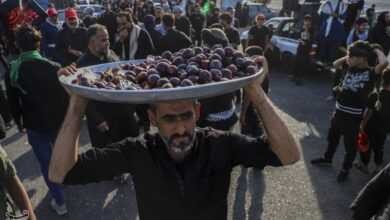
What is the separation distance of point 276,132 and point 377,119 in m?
3.59

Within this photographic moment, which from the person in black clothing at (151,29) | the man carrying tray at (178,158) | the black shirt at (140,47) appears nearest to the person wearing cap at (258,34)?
the person in black clothing at (151,29)

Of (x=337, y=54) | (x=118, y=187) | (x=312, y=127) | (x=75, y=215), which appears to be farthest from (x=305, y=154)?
(x=337, y=54)

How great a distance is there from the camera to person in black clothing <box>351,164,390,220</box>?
226 centimetres

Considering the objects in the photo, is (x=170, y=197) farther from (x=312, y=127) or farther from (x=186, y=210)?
(x=312, y=127)

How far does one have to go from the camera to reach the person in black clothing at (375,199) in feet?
7.41

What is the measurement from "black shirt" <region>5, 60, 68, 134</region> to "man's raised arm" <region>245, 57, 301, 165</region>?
8.72ft

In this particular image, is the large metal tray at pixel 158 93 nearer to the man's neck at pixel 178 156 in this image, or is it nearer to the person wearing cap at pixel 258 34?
the man's neck at pixel 178 156

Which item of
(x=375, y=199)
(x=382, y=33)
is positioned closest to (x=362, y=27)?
(x=382, y=33)

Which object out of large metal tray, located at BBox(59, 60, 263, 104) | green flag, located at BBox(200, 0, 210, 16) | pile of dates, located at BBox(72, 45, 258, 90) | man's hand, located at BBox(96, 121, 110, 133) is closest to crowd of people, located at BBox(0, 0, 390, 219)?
man's hand, located at BBox(96, 121, 110, 133)

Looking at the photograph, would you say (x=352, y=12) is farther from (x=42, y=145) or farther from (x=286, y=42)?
(x=42, y=145)

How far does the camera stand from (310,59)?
975cm

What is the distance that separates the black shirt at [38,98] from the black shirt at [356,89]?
3.48 meters

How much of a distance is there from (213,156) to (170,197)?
0.32m

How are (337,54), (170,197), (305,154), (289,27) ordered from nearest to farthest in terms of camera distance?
1. (170,197)
2. (305,154)
3. (337,54)
4. (289,27)
